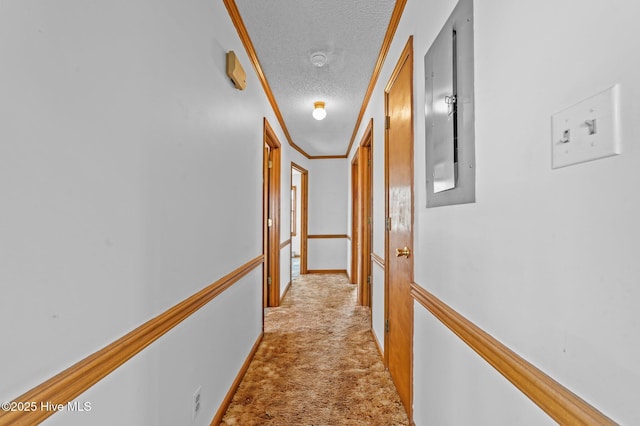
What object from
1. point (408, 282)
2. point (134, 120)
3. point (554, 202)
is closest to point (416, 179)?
point (408, 282)

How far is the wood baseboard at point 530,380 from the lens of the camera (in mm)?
558

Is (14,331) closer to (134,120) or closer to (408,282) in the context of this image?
(134,120)

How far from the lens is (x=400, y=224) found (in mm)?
1961

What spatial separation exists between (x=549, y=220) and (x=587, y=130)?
0.19 meters

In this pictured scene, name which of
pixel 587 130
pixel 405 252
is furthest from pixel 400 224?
pixel 587 130

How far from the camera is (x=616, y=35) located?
0.49m

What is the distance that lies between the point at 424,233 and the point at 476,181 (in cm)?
58

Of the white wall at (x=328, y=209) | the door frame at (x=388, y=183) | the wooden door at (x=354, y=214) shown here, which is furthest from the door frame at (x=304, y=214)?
the door frame at (x=388, y=183)

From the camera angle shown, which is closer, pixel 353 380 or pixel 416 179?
pixel 416 179

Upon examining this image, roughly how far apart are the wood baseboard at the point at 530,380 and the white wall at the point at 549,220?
0.06 feet

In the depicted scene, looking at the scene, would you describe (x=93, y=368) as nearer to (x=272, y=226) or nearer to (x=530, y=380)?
(x=530, y=380)

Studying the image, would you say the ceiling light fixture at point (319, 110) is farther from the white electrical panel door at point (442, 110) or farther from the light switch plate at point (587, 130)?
the light switch plate at point (587, 130)

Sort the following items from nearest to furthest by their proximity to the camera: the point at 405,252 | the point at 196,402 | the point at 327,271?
1. the point at 196,402
2. the point at 405,252
3. the point at 327,271

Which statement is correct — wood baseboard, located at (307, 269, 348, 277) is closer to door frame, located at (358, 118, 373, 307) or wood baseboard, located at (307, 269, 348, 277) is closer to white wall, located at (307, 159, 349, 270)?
white wall, located at (307, 159, 349, 270)
